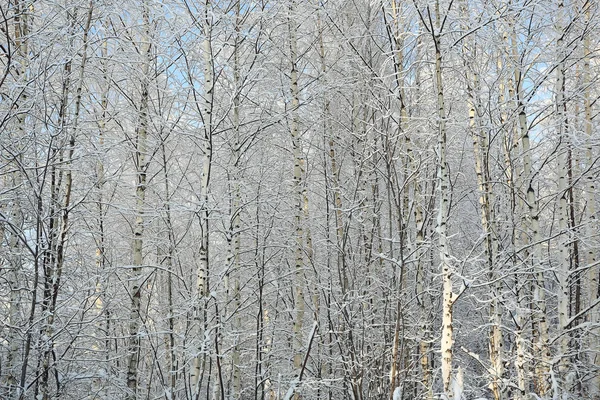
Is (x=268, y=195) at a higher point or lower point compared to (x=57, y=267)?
higher

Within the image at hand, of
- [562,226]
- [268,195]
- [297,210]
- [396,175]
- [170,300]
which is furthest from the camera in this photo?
[268,195]

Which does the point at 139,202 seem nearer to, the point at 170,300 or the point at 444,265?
the point at 170,300

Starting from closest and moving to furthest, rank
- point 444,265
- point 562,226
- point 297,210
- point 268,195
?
point 444,265
point 562,226
point 297,210
point 268,195

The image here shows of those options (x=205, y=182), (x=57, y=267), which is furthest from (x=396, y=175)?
(x=57, y=267)

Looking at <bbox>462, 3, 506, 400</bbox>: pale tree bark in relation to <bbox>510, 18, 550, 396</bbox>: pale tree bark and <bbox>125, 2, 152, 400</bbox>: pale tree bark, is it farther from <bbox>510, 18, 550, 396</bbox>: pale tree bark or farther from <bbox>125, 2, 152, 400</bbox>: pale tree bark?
<bbox>125, 2, 152, 400</bbox>: pale tree bark

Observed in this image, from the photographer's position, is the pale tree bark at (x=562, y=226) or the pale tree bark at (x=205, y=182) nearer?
the pale tree bark at (x=205, y=182)

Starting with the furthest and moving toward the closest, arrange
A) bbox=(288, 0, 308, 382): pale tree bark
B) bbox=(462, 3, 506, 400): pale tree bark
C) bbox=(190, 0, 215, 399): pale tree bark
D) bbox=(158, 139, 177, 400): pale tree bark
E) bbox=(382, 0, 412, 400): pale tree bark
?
bbox=(288, 0, 308, 382): pale tree bark
bbox=(462, 3, 506, 400): pale tree bark
bbox=(190, 0, 215, 399): pale tree bark
bbox=(158, 139, 177, 400): pale tree bark
bbox=(382, 0, 412, 400): pale tree bark


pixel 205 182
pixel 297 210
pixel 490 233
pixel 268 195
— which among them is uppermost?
pixel 268 195

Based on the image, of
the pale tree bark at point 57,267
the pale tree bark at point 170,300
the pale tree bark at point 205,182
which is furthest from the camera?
the pale tree bark at point 205,182

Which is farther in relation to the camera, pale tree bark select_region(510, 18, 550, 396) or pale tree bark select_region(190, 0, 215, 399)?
pale tree bark select_region(510, 18, 550, 396)

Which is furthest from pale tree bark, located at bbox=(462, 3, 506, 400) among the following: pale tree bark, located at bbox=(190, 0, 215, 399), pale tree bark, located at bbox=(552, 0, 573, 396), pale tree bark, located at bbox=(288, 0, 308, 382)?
pale tree bark, located at bbox=(190, 0, 215, 399)

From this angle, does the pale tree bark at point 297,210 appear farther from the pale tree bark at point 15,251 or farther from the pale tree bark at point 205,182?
the pale tree bark at point 15,251

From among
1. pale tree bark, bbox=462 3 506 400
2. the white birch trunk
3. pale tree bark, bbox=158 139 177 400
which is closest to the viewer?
the white birch trunk

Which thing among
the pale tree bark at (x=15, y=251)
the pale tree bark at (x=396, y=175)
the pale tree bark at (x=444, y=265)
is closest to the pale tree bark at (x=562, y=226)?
the pale tree bark at (x=396, y=175)
